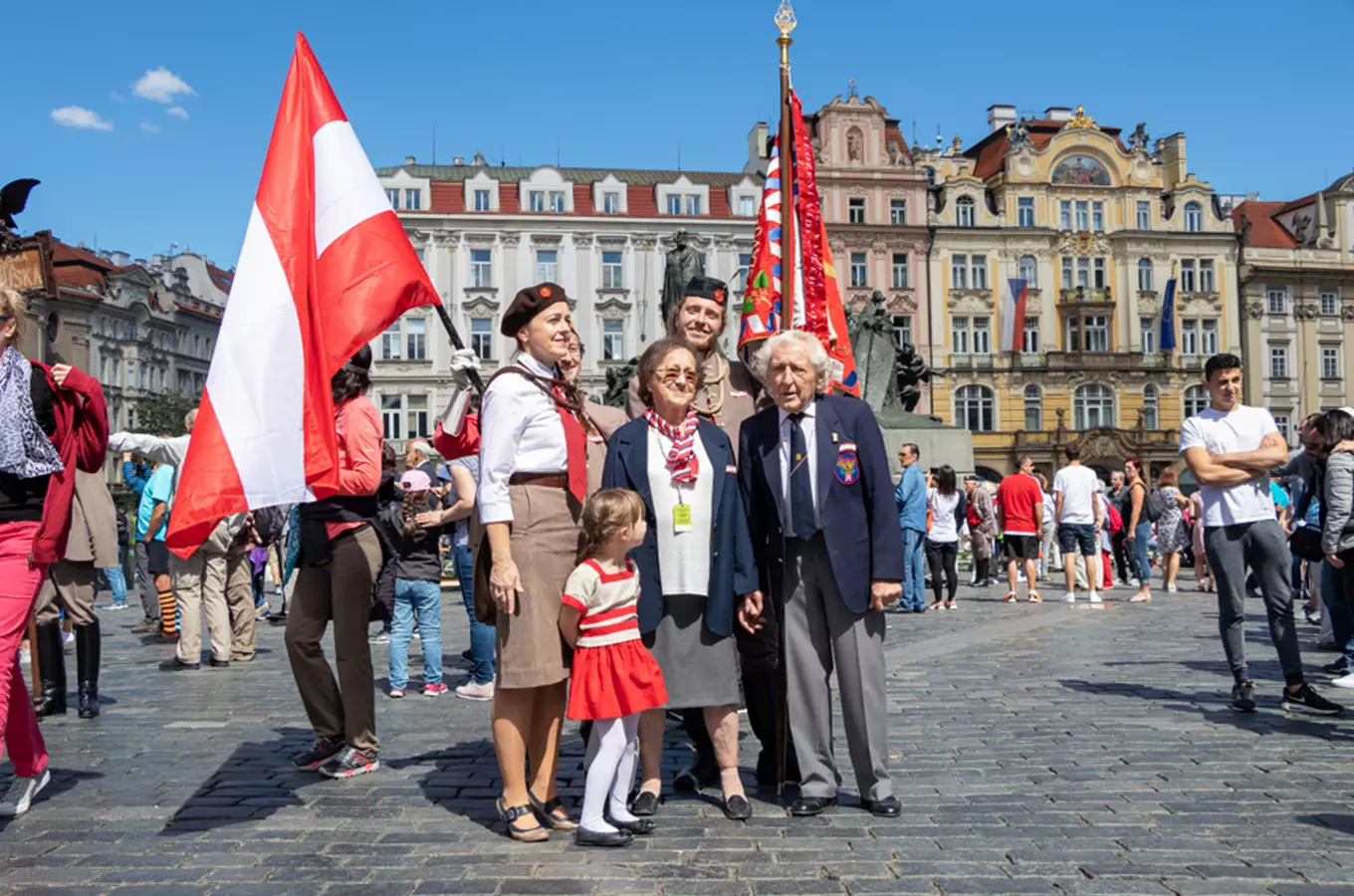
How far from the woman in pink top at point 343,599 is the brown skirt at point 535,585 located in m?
1.22

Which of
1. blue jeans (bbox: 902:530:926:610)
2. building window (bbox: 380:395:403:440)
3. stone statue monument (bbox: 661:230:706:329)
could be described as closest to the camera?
blue jeans (bbox: 902:530:926:610)

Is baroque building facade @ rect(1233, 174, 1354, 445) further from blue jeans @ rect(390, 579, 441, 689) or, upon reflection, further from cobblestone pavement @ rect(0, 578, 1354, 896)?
blue jeans @ rect(390, 579, 441, 689)

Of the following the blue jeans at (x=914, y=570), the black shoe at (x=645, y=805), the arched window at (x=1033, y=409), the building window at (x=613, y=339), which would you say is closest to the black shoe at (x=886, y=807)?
the black shoe at (x=645, y=805)

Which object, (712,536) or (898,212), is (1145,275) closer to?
(898,212)

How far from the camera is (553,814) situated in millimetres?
4750

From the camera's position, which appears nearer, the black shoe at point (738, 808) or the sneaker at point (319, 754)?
the black shoe at point (738, 808)

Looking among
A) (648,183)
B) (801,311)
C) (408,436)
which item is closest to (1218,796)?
(801,311)

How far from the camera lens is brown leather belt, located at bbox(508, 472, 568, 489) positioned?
4.71 metres

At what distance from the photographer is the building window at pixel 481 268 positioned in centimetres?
5616

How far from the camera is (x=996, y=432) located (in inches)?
2276

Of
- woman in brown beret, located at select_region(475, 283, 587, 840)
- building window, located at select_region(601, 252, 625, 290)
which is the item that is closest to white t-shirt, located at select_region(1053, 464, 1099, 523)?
woman in brown beret, located at select_region(475, 283, 587, 840)

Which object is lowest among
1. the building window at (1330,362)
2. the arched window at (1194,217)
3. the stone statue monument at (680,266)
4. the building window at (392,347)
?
the stone statue monument at (680,266)

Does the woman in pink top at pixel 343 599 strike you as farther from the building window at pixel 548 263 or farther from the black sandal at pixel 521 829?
the building window at pixel 548 263

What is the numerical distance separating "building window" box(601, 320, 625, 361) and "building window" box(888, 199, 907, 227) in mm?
13410
